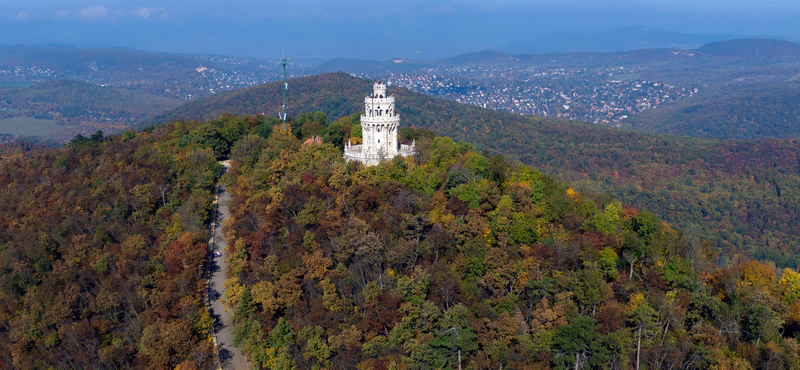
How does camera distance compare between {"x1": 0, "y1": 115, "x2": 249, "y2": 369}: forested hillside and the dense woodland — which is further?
{"x1": 0, "y1": 115, "x2": 249, "y2": 369}: forested hillside

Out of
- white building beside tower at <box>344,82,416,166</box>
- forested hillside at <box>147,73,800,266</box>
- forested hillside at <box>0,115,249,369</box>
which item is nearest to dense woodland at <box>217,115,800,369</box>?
white building beside tower at <box>344,82,416,166</box>

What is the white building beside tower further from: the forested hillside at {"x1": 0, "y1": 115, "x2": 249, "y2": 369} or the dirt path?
the forested hillside at {"x1": 0, "y1": 115, "x2": 249, "y2": 369}

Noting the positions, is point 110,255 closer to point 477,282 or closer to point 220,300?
point 220,300

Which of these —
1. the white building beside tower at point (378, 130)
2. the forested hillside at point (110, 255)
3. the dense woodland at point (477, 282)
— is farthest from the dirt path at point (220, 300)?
the white building beside tower at point (378, 130)

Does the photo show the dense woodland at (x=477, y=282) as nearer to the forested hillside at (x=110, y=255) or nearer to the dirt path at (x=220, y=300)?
the dirt path at (x=220, y=300)

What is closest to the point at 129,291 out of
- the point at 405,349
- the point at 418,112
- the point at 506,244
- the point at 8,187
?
the point at 405,349

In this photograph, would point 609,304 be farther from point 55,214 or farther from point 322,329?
point 55,214

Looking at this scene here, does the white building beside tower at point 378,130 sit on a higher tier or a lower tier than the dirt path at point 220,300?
higher
